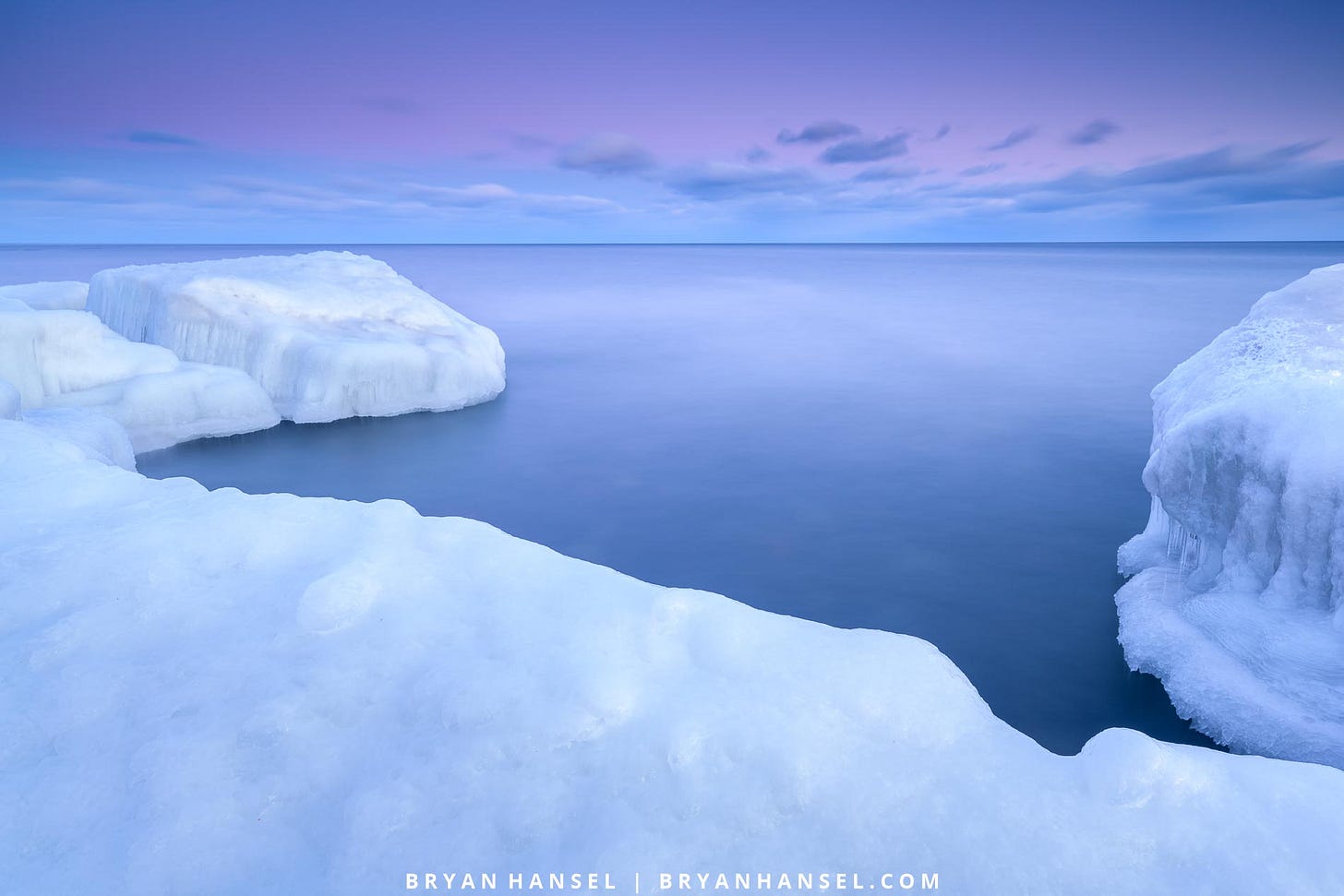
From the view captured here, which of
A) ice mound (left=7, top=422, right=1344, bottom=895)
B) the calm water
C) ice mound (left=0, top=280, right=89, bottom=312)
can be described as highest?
ice mound (left=0, top=280, right=89, bottom=312)

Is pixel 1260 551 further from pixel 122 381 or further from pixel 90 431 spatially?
pixel 122 381

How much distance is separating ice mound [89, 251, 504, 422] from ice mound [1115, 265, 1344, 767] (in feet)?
47.6

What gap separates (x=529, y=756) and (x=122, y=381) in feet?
49.9

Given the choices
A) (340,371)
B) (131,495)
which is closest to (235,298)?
→ (340,371)

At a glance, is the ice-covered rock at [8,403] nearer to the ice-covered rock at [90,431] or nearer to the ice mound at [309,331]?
the ice-covered rock at [90,431]

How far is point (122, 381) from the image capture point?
1420 centimetres

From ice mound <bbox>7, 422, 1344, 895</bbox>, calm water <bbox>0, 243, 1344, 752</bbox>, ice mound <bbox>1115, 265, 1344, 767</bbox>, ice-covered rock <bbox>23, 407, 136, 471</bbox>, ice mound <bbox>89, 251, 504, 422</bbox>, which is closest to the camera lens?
ice mound <bbox>7, 422, 1344, 895</bbox>

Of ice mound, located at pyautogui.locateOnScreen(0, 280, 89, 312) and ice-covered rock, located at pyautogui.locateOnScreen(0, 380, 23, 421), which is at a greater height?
ice mound, located at pyautogui.locateOnScreen(0, 280, 89, 312)

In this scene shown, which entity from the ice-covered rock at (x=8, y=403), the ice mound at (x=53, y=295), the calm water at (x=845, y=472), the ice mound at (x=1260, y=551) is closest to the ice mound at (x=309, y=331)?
the calm water at (x=845, y=472)

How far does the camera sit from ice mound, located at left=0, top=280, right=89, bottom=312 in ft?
62.9

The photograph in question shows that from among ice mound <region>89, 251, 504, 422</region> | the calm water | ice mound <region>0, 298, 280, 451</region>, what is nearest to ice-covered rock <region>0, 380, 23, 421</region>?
the calm water

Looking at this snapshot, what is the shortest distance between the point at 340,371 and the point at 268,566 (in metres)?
12.8

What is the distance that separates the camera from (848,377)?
2155cm

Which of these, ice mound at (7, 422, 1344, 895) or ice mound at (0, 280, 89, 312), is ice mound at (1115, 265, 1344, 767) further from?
ice mound at (0, 280, 89, 312)
